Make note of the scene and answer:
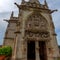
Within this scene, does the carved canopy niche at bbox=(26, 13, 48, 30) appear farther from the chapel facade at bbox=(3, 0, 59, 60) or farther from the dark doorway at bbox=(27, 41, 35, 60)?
the dark doorway at bbox=(27, 41, 35, 60)

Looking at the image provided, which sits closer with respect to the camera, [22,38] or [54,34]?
[22,38]

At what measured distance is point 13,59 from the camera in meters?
14.0

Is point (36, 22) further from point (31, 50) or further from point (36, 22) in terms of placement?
point (31, 50)

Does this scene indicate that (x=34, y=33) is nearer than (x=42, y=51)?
Yes

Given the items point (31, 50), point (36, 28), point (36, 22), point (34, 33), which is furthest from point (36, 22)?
point (31, 50)

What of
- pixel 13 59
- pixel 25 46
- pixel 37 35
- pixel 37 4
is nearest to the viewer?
pixel 13 59

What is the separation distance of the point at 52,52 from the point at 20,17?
5.99 metres

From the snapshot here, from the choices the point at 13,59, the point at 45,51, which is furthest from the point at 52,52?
the point at 13,59

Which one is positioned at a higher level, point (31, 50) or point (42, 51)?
point (31, 50)

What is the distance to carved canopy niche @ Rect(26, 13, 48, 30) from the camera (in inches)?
643

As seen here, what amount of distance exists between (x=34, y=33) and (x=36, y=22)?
1.65 meters

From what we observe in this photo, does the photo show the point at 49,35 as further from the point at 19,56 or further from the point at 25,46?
the point at 19,56

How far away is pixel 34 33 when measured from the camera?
1593 centimetres

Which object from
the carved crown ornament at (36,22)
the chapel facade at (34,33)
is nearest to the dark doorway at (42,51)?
the chapel facade at (34,33)
